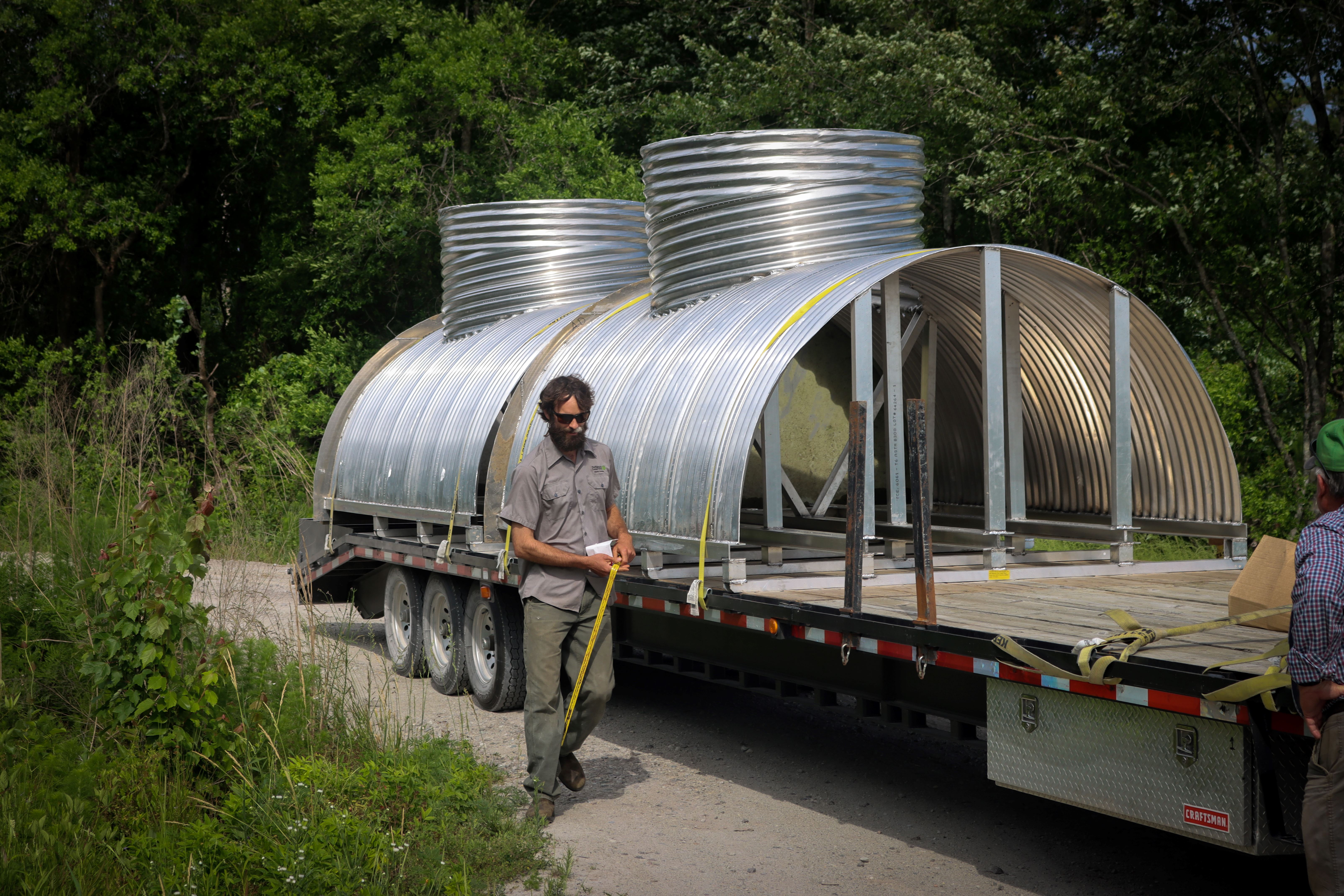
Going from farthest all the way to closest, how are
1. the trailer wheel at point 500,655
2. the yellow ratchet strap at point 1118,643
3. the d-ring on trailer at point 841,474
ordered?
the trailer wheel at point 500,655
the d-ring on trailer at point 841,474
the yellow ratchet strap at point 1118,643

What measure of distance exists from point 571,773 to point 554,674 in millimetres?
755

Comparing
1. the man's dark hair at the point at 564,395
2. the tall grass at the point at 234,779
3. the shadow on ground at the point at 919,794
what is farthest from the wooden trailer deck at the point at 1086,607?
the tall grass at the point at 234,779

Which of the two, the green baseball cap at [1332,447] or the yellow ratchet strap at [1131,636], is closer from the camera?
the green baseball cap at [1332,447]

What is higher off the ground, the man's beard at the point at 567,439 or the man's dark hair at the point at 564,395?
the man's dark hair at the point at 564,395

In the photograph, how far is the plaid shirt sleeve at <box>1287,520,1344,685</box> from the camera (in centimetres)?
399

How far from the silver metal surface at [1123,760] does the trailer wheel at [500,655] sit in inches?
184

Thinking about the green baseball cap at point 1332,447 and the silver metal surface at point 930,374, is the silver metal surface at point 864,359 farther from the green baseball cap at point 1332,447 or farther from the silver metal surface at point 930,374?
the green baseball cap at point 1332,447

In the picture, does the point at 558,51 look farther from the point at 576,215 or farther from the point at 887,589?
the point at 887,589

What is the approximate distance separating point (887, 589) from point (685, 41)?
1815 cm

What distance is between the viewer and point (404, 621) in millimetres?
11617

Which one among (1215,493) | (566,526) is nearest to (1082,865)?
(566,526)

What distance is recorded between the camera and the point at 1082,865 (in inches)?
241

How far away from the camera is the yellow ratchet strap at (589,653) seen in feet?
21.9

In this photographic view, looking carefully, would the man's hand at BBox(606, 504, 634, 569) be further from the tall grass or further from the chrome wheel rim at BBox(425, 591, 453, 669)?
the chrome wheel rim at BBox(425, 591, 453, 669)
